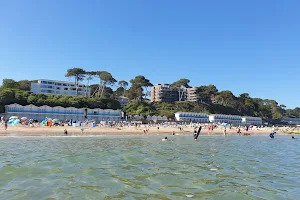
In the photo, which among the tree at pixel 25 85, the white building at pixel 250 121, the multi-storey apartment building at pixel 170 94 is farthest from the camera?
the multi-storey apartment building at pixel 170 94

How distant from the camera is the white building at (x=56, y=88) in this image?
10150cm

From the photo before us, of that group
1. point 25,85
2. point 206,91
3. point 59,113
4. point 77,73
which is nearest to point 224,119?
point 206,91

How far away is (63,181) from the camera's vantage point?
27.4 feet

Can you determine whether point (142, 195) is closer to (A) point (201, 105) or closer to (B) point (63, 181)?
(B) point (63, 181)

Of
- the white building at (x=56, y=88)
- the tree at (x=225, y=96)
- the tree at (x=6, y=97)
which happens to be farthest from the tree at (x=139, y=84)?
the tree at (x=6, y=97)

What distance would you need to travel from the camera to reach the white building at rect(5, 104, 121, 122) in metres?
65.9

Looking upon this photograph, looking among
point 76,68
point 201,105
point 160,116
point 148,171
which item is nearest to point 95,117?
point 160,116

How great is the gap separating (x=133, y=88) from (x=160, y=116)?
2667cm

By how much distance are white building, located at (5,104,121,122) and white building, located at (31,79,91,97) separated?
110ft

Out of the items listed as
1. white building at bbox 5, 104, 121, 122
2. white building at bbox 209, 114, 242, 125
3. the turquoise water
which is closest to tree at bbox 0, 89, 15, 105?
white building at bbox 5, 104, 121, 122

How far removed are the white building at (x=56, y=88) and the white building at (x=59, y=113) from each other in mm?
33614

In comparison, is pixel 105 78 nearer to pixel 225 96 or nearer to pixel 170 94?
pixel 170 94

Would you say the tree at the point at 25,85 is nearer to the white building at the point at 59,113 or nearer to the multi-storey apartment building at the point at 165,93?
the white building at the point at 59,113

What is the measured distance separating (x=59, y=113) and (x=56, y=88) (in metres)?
38.1
